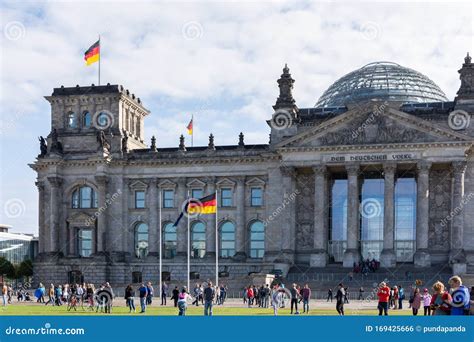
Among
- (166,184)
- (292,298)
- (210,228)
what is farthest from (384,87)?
(292,298)

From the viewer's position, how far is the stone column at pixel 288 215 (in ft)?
261

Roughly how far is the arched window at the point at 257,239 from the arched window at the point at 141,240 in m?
12.2

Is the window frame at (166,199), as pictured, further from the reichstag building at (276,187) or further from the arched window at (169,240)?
the arched window at (169,240)

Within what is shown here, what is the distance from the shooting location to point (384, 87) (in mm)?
92812

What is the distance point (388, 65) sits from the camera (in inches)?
3866

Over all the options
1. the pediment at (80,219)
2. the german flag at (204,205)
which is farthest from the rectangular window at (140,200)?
the german flag at (204,205)

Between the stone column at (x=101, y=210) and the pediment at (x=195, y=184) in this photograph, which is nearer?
the pediment at (x=195, y=184)

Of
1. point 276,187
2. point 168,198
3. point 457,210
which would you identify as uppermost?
point 276,187

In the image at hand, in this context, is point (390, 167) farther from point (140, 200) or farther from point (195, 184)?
point (140, 200)

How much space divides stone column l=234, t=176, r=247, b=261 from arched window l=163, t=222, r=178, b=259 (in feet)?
23.7

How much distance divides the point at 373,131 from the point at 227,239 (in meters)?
20.5

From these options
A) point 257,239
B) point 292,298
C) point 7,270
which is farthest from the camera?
point 7,270

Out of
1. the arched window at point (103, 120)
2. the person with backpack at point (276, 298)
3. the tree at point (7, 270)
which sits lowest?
the tree at point (7, 270)

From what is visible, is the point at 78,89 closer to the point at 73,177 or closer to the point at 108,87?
the point at 108,87
